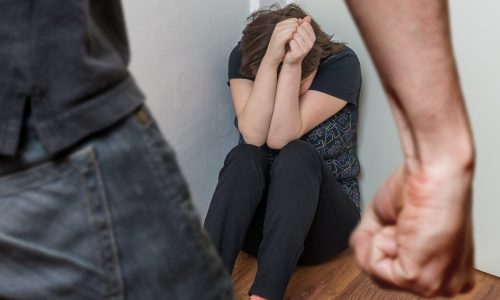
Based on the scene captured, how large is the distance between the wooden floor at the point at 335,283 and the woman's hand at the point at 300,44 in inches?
23.5

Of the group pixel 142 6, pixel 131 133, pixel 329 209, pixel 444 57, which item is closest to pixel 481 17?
pixel 329 209

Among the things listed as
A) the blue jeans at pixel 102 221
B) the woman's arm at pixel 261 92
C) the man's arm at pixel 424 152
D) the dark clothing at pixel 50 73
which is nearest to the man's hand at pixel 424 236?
the man's arm at pixel 424 152

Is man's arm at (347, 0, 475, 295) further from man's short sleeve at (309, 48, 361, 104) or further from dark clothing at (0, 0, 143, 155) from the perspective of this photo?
→ man's short sleeve at (309, 48, 361, 104)

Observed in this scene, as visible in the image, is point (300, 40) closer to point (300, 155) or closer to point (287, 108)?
point (287, 108)

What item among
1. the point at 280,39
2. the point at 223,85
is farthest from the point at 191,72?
the point at 280,39

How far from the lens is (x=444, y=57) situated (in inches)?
21.5

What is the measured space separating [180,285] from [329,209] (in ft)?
4.01

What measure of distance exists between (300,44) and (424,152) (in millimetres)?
1165

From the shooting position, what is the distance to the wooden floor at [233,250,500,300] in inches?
69.3

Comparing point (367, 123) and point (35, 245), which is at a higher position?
point (35, 245)

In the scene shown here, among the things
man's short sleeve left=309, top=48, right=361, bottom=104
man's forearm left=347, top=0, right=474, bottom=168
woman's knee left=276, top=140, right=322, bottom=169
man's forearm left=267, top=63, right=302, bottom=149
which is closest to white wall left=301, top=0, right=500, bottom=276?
man's short sleeve left=309, top=48, right=361, bottom=104

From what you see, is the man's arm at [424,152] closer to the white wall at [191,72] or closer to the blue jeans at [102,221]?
the blue jeans at [102,221]

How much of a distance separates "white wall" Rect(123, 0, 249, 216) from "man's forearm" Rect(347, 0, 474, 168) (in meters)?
1.07

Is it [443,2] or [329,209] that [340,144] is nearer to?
[329,209]
